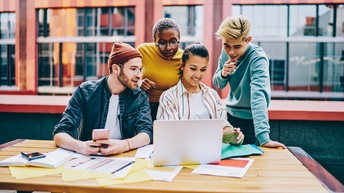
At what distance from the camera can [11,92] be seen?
20.5 feet

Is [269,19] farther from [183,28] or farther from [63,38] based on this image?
[63,38]

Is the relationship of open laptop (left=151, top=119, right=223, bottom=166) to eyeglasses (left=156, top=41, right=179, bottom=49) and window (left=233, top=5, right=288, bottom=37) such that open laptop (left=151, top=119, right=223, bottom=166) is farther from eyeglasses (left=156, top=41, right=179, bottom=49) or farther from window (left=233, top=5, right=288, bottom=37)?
window (left=233, top=5, right=288, bottom=37)

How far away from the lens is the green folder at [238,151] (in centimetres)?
143

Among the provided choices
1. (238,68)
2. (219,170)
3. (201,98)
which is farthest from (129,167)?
(238,68)

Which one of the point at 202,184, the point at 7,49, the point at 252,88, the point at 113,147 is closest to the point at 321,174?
the point at 202,184

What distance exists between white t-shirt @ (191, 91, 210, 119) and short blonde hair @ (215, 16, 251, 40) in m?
0.37

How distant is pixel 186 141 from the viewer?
125 cm

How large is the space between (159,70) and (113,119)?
412 mm

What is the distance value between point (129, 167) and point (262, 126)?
75cm

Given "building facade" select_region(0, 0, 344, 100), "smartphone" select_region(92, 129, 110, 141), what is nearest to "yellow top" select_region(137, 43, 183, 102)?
"smartphone" select_region(92, 129, 110, 141)

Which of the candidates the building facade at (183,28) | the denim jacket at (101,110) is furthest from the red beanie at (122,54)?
the building facade at (183,28)

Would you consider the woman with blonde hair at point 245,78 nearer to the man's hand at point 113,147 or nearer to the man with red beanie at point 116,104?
the man with red beanie at point 116,104

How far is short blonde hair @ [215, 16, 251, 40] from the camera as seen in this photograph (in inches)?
70.5

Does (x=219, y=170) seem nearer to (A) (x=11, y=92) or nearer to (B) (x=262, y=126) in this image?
(B) (x=262, y=126)
